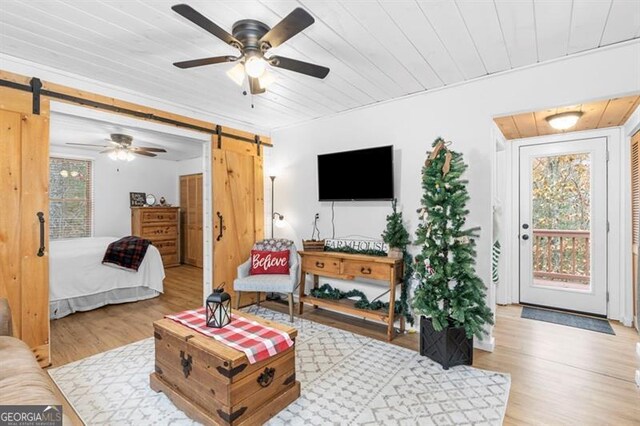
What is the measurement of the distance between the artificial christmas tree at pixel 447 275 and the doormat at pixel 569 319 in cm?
160

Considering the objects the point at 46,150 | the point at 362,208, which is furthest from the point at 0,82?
the point at 362,208

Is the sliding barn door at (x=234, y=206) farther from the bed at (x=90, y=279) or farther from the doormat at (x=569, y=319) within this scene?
the doormat at (x=569, y=319)

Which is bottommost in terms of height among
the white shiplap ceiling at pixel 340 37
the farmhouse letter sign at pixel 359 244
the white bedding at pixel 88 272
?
the white bedding at pixel 88 272

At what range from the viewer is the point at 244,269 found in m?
3.82

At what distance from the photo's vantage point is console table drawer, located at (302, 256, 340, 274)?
342 cm

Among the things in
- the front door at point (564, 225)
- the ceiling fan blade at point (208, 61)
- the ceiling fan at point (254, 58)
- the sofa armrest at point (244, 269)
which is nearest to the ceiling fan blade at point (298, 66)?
the ceiling fan at point (254, 58)

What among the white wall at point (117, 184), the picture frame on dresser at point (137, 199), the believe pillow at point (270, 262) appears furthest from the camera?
the picture frame on dresser at point (137, 199)

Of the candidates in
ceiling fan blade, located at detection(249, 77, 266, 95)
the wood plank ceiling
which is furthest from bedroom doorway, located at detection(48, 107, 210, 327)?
the wood plank ceiling

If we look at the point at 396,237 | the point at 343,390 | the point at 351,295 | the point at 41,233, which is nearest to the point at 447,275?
the point at 396,237

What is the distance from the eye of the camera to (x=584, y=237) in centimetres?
384

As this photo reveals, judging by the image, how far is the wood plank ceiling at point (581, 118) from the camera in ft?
9.26

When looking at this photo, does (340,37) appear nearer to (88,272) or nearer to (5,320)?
(5,320)

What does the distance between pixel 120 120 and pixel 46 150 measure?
0.69 meters

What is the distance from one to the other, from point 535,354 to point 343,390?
1815mm
